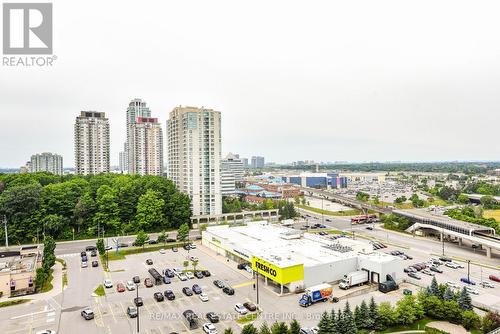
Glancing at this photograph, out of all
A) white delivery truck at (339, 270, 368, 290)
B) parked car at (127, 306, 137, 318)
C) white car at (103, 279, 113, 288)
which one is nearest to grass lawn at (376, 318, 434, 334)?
white delivery truck at (339, 270, 368, 290)

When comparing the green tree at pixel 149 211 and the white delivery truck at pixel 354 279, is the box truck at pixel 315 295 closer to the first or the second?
the white delivery truck at pixel 354 279

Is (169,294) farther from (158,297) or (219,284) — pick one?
(219,284)

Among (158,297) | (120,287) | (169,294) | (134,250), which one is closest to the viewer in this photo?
(158,297)

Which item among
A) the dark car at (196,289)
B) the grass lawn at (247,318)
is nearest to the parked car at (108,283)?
the dark car at (196,289)

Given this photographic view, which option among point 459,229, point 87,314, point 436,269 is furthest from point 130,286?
point 459,229

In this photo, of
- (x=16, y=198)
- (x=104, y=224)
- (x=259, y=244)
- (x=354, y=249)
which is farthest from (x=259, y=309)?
(x=16, y=198)

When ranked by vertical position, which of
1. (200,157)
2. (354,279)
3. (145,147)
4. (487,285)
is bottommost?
(487,285)

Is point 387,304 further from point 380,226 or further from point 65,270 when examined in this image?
point 380,226
